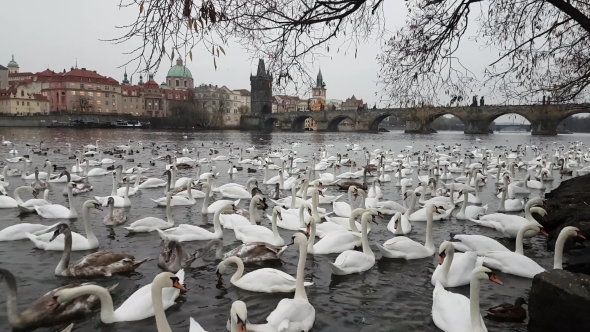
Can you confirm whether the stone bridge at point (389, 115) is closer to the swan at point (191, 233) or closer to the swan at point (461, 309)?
the swan at point (191, 233)

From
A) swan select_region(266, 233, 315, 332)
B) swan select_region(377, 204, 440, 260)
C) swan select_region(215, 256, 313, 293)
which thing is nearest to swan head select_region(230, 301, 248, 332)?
swan select_region(266, 233, 315, 332)

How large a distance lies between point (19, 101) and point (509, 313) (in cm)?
12272

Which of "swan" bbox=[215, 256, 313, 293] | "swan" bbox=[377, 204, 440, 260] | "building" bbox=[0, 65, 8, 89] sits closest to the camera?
"swan" bbox=[215, 256, 313, 293]

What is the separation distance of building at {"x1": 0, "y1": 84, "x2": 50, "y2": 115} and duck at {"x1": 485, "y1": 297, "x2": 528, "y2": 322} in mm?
117803

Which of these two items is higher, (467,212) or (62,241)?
(467,212)

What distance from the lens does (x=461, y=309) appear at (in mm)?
5559

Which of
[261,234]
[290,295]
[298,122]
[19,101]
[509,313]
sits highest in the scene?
[19,101]

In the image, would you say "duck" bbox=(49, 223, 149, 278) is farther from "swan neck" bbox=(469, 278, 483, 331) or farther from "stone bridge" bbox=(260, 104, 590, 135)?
"stone bridge" bbox=(260, 104, 590, 135)

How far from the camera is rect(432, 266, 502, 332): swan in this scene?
5.23m

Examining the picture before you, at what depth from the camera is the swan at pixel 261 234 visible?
863 centimetres

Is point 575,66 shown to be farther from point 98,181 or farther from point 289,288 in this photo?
point 98,181

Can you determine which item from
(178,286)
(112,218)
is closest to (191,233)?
(112,218)

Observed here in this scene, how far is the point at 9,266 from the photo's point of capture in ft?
24.6

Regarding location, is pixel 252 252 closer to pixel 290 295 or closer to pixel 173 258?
pixel 173 258
